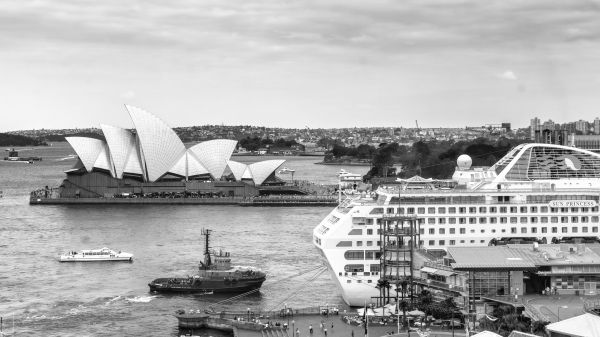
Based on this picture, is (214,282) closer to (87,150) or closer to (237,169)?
(87,150)

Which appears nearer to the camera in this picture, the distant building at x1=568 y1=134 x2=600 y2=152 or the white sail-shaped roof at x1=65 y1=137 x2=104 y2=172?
the distant building at x1=568 y1=134 x2=600 y2=152

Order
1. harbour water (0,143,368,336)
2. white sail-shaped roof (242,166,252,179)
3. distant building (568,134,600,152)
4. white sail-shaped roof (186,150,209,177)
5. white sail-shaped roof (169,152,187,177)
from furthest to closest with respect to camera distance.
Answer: white sail-shaped roof (242,166,252,179) → white sail-shaped roof (186,150,209,177) → white sail-shaped roof (169,152,187,177) → distant building (568,134,600,152) → harbour water (0,143,368,336)

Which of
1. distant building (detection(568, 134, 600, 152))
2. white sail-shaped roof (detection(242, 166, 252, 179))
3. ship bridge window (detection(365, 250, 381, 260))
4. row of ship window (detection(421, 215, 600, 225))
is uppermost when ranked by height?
distant building (detection(568, 134, 600, 152))

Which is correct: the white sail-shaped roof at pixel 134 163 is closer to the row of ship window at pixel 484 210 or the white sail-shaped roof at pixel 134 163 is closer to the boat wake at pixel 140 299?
the boat wake at pixel 140 299

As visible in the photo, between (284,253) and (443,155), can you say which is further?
(443,155)

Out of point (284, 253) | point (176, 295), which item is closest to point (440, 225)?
point (176, 295)

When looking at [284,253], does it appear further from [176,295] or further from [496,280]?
[496,280]

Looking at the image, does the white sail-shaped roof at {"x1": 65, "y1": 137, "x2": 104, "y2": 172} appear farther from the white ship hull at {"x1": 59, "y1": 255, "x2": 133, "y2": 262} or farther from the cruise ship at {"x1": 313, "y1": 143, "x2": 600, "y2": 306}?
the cruise ship at {"x1": 313, "y1": 143, "x2": 600, "y2": 306}

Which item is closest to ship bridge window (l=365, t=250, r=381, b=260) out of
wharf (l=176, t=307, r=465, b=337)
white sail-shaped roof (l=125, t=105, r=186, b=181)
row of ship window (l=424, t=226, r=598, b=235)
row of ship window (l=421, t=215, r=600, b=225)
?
row of ship window (l=424, t=226, r=598, b=235)

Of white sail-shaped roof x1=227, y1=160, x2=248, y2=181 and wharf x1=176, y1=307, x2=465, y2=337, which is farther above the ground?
white sail-shaped roof x1=227, y1=160, x2=248, y2=181
